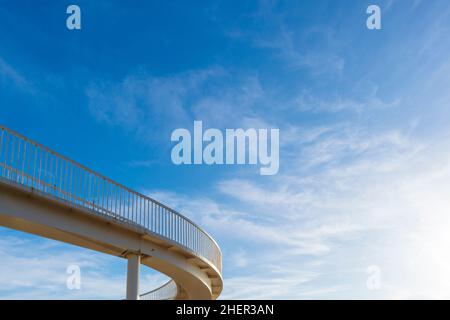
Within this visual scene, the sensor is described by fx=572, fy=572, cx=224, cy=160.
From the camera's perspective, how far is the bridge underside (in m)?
20.6

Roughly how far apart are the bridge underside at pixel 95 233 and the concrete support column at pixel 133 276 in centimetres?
24

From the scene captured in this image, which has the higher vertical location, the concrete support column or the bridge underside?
the bridge underside

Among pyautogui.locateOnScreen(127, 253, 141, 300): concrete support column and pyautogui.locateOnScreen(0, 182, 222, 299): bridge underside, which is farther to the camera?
pyautogui.locateOnScreen(127, 253, 141, 300): concrete support column

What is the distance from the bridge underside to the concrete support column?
0.79 ft

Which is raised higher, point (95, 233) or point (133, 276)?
point (95, 233)

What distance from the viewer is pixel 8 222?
821 inches

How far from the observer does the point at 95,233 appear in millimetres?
24062

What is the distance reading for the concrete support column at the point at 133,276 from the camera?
25516mm

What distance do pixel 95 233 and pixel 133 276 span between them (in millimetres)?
3225

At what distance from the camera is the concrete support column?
83.7 feet
